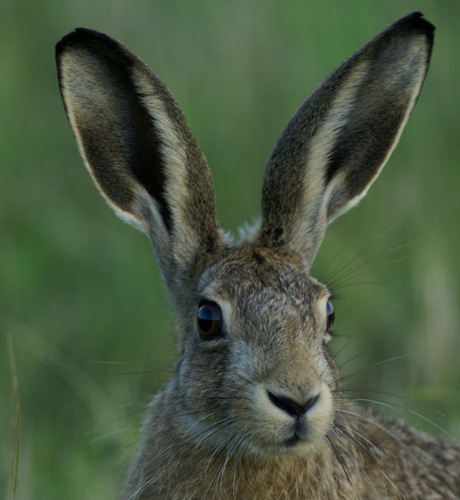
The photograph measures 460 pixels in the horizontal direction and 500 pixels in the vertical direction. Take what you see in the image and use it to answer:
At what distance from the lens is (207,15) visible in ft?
39.5

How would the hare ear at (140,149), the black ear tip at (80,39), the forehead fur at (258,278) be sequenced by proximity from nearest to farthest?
the forehead fur at (258,278), the black ear tip at (80,39), the hare ear at (140,149)

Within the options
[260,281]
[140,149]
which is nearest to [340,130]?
[140,149]

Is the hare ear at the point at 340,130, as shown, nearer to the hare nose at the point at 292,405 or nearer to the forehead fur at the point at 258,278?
the forehead fur at the point at 258,278

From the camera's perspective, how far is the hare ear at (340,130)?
21.2ft

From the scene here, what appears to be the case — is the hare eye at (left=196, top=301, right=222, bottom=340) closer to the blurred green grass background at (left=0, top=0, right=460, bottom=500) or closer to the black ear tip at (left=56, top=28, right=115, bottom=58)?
the blurred green grass background at (left=0, top=0, right=460, bottom=500)

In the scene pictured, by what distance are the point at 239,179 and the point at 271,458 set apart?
4112 millimetres

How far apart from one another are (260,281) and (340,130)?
112cm

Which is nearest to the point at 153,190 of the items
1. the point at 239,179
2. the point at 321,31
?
the point at 239,179

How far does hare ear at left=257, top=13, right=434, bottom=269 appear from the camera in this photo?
6.48 m

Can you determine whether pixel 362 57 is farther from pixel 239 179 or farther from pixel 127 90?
pixel 239 179

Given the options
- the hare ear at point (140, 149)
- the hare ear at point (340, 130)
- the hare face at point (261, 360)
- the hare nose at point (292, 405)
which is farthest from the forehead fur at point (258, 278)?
the hare nose at point (292, 405)

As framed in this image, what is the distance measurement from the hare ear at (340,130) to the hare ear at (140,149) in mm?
357

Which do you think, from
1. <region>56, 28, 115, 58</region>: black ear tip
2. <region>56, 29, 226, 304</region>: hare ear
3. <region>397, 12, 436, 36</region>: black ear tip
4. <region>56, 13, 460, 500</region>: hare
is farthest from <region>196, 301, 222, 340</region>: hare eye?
<region>397, 12, 436, 36</region>: black ear tip

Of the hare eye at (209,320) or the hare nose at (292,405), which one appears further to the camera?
the hare eye at (209,320)
